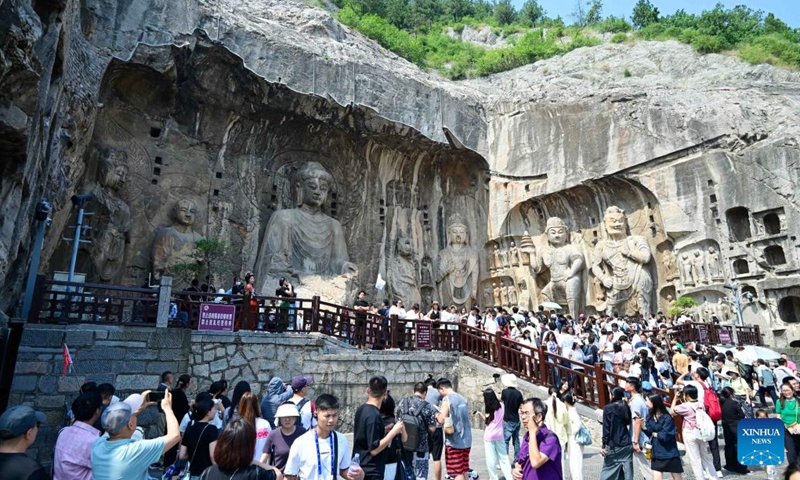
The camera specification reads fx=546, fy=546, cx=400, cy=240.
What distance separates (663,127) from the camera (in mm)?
15609

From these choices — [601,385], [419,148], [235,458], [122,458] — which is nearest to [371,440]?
[235,458]

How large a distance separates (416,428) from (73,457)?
7.23 feet

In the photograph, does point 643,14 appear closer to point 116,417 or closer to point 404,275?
point 404,275

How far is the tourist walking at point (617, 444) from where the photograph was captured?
15.1 feet

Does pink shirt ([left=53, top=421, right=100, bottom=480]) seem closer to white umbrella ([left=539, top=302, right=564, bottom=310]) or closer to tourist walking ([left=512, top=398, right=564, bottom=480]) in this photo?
tourist walking ([left=512, top=398, right=564, bottom=480])

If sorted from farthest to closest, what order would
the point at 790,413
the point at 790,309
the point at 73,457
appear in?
the point at 790,309
the point at 790,413
the point at 73,457

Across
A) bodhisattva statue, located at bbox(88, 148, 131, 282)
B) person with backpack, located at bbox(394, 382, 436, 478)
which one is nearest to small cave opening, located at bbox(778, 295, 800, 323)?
person with backpack, located at bbox(394, 382, 436, 478)

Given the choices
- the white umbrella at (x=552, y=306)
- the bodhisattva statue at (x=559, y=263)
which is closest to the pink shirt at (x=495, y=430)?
the white umbrella at (x=552, y=306)

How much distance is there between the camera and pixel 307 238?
15.0m

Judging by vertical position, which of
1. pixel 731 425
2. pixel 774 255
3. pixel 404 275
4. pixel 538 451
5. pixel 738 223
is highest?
pixel 738 223

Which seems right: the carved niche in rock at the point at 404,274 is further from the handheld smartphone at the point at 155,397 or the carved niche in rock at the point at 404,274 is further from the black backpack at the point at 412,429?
the handheld smartphone at the point at 155,397

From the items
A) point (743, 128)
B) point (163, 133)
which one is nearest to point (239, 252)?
point (163, 133)

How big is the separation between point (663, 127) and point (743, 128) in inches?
78.2

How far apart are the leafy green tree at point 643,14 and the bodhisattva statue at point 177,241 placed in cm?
2885
